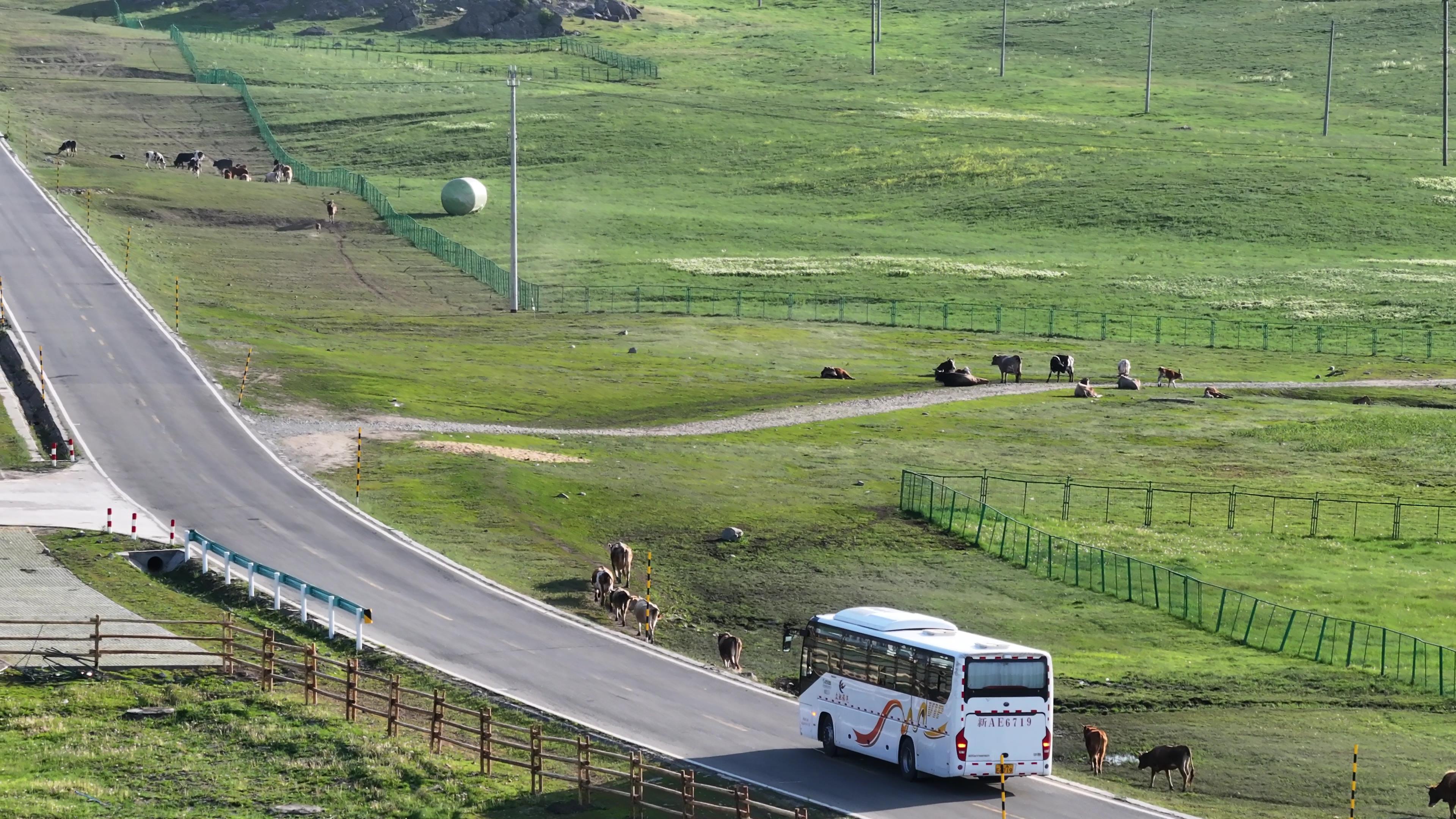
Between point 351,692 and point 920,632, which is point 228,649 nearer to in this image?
point 351,692

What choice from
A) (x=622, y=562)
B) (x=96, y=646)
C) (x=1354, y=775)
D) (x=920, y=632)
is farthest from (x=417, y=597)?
(x=1354, y=775)

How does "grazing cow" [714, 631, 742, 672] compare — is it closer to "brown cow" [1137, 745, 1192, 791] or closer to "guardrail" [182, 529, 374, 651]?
"guardrail" [182, 529, 374, 651]

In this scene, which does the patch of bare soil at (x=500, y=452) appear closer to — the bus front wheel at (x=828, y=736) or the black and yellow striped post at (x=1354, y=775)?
the bus front wheel at (x=828, y=736)

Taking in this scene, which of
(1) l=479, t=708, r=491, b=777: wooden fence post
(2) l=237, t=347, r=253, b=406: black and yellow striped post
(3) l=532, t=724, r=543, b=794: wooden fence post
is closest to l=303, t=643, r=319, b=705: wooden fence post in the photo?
(1) l=479, t=708, r=491, b=777: wooden fence post

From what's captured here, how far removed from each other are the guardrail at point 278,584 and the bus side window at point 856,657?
11.3 m

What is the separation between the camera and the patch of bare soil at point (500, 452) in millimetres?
60656

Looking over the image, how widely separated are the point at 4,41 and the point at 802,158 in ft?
269

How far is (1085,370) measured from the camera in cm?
8719

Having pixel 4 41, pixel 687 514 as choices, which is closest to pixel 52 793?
pixel 687 514

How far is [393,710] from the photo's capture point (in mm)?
34875

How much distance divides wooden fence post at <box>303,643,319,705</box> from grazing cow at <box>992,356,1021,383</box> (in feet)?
169

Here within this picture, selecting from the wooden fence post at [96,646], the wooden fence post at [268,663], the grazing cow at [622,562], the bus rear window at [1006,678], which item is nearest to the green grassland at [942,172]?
the grazing cow at [622,562]

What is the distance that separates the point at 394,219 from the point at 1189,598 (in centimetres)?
7599

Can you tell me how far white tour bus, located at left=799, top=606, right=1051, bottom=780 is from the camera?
32750mm
